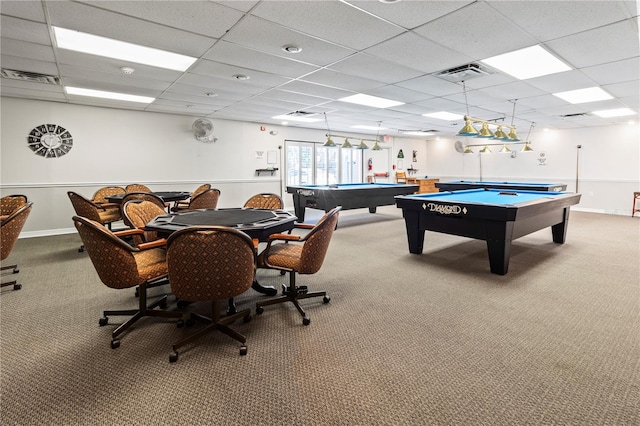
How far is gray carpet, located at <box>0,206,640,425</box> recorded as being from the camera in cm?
158

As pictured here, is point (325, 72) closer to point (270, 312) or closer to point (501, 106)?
point (270, 312)

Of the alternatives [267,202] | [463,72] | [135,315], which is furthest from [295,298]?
[463,72]

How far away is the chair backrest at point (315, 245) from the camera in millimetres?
2432

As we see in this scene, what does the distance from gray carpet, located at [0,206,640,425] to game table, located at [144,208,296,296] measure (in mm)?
711

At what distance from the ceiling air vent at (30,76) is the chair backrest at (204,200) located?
242 centimetres

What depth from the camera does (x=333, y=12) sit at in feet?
8.38

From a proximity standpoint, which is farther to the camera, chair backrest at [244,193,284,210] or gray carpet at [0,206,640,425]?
chair backrest at [244,193,284,210]

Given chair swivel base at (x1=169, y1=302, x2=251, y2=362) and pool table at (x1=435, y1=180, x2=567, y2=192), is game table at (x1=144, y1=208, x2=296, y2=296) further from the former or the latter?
pool table at (x1=435, y1=180, x2=567, y2=192)

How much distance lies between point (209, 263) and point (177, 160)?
6.21 meters

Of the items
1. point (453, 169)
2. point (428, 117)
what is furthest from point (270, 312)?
point (453, 169)

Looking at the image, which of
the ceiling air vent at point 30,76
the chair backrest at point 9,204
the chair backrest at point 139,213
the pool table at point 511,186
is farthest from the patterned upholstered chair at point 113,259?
Answer: the pool table at point 511,186

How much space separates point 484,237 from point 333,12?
294 cm

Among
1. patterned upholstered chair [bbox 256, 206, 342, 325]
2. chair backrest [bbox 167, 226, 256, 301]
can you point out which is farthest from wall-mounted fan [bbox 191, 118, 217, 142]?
chair backrest [bbox 167, 226, 256, 301]

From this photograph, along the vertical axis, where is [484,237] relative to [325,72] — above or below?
below
